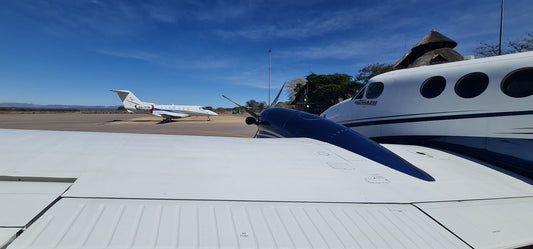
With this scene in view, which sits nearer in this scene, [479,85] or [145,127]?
[479,85]

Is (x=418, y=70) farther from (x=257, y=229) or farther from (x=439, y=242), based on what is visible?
(x=257, y=229)

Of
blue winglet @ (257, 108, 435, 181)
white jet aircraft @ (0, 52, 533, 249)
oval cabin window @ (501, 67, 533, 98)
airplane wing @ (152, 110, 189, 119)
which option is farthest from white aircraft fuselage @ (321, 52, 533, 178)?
airplane wing @ (152, 110, 189, 119)

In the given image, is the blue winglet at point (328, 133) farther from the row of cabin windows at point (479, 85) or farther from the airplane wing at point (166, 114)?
the airplane wing at point (166, 114)

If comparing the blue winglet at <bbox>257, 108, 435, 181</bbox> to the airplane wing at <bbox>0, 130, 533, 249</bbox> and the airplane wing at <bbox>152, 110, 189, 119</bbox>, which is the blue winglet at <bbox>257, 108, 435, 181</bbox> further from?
the airplane wing at <bbox>152, 110, 189, 119</bbox>

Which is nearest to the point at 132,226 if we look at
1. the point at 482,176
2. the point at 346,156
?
the point at 346,156

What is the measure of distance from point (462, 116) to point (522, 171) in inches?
36.3

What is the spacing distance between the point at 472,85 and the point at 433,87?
485 millimetres

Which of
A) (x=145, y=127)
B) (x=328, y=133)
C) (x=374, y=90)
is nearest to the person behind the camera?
(x=328, y=133)

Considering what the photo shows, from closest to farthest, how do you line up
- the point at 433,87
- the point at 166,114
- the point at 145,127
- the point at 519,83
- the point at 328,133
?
the point at 519,83 → the point at 328,133 → the point at 433,87 → the point at 145,127 → the point at 166,114

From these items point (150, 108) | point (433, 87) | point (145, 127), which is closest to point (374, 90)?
point (433, 87)

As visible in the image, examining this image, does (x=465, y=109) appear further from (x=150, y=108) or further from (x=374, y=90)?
(x=150, y=108)

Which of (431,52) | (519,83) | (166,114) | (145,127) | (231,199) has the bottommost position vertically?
(145,127)

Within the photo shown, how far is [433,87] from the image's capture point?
3.42 m

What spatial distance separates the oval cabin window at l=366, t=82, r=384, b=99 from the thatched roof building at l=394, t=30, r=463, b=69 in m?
24.6
